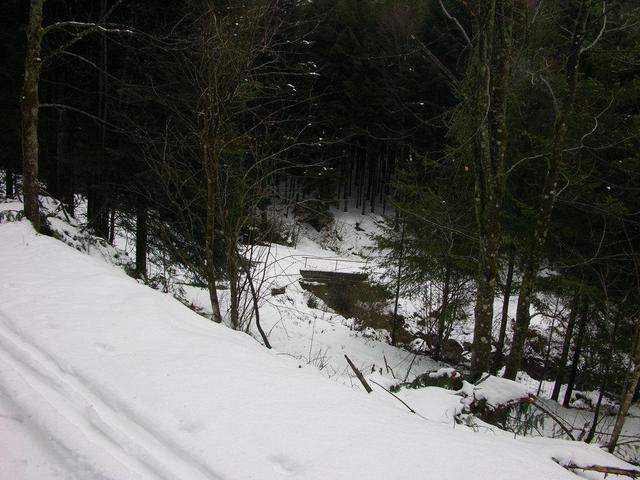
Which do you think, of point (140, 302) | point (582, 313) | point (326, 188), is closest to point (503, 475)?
point (140, 302)

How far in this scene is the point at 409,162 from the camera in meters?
13.6

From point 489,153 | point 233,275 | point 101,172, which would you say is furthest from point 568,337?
point 101,172

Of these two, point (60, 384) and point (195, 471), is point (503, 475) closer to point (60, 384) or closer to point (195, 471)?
point (195, 471)

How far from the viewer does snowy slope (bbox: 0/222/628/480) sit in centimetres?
248

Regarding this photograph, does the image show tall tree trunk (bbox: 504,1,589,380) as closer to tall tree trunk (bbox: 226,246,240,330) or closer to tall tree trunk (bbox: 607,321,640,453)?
tall tree trunk (bbox: 607,321,640,453)

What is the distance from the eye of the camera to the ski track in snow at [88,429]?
243 centimetres

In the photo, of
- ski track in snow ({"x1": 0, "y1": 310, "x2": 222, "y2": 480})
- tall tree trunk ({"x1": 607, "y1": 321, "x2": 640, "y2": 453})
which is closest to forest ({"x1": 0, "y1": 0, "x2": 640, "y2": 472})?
tall tree trunk ({"x1": 607, "y1": 321, "x2": 640, "y2": 453})

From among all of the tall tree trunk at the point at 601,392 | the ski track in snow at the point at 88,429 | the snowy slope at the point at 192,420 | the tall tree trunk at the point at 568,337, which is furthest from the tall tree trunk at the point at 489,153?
the ski track in snow at the point at 88,429

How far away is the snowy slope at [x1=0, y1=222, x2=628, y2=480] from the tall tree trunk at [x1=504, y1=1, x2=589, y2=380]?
405 cm

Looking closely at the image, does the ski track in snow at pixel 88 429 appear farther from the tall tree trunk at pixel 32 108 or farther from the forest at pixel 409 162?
the tall tree trunk at pixel 32 108

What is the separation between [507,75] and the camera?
6.38 meters

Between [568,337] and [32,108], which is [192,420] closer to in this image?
[32,108]

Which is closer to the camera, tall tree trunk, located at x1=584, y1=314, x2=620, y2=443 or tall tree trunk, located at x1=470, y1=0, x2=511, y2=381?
tall tree trunk, located at x1=584, y1=314, x2=620, y2=443

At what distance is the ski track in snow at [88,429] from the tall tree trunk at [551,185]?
6.61m
